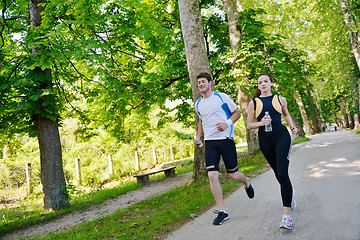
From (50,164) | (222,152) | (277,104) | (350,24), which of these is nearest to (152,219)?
(222,152)

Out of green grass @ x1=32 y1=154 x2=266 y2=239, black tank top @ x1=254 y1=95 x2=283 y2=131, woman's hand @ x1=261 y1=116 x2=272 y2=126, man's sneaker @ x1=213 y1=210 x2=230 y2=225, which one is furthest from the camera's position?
green grass @ x1=32 y1=154 x2=266 y2=239

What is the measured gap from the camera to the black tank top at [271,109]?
376cm

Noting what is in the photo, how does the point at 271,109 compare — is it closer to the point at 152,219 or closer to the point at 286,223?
the point at 286,223

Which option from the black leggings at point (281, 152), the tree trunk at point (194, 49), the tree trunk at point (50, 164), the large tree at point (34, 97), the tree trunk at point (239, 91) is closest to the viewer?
the black leggings at point (281, 152)

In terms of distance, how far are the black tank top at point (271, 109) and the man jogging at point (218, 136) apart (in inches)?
17.1

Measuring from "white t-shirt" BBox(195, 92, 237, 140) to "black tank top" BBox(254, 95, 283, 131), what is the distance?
0.48 meters

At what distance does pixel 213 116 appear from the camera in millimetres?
4180

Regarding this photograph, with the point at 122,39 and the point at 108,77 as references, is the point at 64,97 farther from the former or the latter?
the point at 122,39

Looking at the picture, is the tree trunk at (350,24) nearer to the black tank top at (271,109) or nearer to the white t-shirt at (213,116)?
the black tank top at (271,109)

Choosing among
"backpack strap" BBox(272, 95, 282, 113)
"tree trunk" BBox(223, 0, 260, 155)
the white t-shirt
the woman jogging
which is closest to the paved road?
the woman jogging

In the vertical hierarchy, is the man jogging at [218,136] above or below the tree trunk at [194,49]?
below

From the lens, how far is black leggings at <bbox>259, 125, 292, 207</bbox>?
351 cm

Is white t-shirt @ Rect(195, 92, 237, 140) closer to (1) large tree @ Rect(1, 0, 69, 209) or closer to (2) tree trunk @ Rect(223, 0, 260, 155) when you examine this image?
(1) large tree @ Rect(1, 0, 69, 209)

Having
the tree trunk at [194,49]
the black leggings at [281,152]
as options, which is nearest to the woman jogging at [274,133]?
the black leggings at [281,152]
